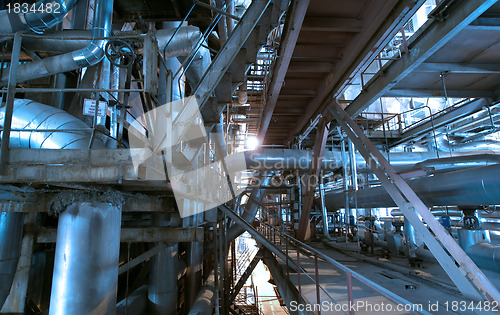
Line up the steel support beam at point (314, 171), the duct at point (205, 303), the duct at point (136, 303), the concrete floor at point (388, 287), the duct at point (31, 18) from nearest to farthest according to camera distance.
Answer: the concrete floor at point (388, 287) → the duct at point (31, 18) → the duct at point (136, 303) → the duct at point (205, 303) → the steel support beam at point (314, 171)

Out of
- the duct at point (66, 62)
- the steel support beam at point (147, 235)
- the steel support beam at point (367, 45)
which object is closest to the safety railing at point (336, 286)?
the steel support beam at point (147, 235)

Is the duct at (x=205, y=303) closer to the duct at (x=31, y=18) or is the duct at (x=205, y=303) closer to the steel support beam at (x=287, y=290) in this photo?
the steel support beam at (x=287, y=290)

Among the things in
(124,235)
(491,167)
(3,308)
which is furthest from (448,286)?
(3,308)

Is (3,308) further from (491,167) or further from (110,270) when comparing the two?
(491,167)

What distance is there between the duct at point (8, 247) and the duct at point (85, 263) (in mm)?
1907

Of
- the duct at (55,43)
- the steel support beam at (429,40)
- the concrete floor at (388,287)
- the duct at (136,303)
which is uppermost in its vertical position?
the duct at (55,43)

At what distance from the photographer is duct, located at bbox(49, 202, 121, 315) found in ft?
9.82

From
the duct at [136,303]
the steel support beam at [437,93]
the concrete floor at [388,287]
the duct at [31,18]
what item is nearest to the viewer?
the concrete floor at [388,287]

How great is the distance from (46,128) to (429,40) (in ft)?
18.6

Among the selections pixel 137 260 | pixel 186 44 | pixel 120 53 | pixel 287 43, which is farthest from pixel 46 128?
pixel 287 43

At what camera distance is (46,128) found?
11.3 ft

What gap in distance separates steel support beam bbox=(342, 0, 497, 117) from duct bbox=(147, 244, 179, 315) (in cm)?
620

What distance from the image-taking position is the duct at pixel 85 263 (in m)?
2.99

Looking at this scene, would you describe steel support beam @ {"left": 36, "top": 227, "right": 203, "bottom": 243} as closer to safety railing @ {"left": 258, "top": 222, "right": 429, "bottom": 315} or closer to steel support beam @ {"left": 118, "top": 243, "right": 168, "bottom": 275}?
steel support beam @ {"left": 118, "top": 243, "right": 168, "bottom": 275}
